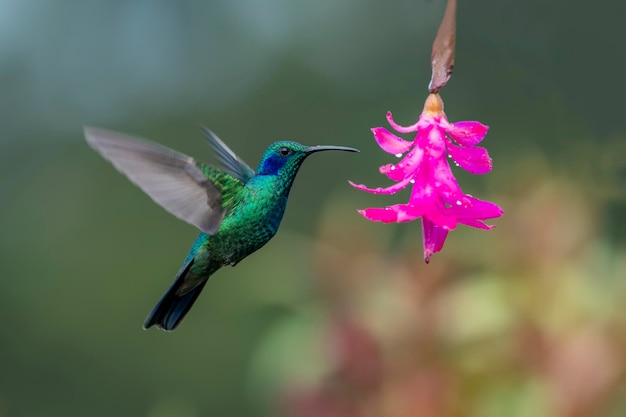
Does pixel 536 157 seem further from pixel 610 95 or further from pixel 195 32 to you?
pixel 195 32

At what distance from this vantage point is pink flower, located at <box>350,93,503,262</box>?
3.37ft

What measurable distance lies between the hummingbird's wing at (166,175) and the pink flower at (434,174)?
330 millimetres

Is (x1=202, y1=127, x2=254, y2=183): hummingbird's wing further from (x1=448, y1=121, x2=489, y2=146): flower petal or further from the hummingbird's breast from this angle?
(x1=448, y1=121, x2=489, y2=146): flower petal

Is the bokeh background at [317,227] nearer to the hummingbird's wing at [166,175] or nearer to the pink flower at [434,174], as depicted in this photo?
the hummingbird's wing at [166,175]

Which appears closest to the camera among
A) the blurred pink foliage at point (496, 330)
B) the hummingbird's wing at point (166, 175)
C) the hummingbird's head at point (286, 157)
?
the hummingbird's wing at point (166, 175)

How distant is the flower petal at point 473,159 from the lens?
1.06 meters

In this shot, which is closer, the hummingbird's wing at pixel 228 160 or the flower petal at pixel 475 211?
the flower petal at pixel 475 211

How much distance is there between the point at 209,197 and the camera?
1363 mm

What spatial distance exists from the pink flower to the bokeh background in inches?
30.2

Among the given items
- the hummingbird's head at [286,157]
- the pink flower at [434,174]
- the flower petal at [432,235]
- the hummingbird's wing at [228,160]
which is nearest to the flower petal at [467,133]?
the pink flower at [434,174]

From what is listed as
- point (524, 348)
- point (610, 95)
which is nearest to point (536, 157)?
point (524, 348)

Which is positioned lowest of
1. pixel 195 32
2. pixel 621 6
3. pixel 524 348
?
pixel 524 348

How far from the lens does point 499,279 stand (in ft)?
A: 5.95

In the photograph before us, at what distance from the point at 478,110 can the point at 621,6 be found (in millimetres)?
1126
